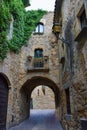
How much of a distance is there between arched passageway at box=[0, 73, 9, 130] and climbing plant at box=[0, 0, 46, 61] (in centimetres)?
128

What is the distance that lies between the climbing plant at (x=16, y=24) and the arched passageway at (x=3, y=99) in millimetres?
1282

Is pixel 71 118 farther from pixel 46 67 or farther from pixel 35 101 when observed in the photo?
pixel 35 101

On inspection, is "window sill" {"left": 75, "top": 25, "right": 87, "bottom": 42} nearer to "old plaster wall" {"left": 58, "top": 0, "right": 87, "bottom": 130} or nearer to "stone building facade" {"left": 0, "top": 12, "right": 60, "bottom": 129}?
"old plaster wall" {"left": 58, "top": 0, "right": 87, "bottom": 130}

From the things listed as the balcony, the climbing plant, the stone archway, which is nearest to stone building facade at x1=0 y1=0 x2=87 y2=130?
the balcony

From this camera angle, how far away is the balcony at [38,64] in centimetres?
1051

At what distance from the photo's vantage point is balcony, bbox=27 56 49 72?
34.5 ft

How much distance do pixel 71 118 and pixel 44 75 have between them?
186 inches

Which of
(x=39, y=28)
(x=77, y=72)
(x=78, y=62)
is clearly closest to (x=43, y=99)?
(x=39, y=28)

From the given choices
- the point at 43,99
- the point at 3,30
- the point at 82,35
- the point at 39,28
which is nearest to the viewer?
the point at 82,35

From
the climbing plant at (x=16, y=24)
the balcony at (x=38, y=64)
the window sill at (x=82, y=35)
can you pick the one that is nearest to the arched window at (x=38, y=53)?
the balcony at (x=38, y=64)

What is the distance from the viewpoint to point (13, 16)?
9609mm

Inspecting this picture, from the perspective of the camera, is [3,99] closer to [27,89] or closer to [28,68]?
[28,68]

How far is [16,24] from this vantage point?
9.79 metres

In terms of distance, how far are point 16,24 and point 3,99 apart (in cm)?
472
